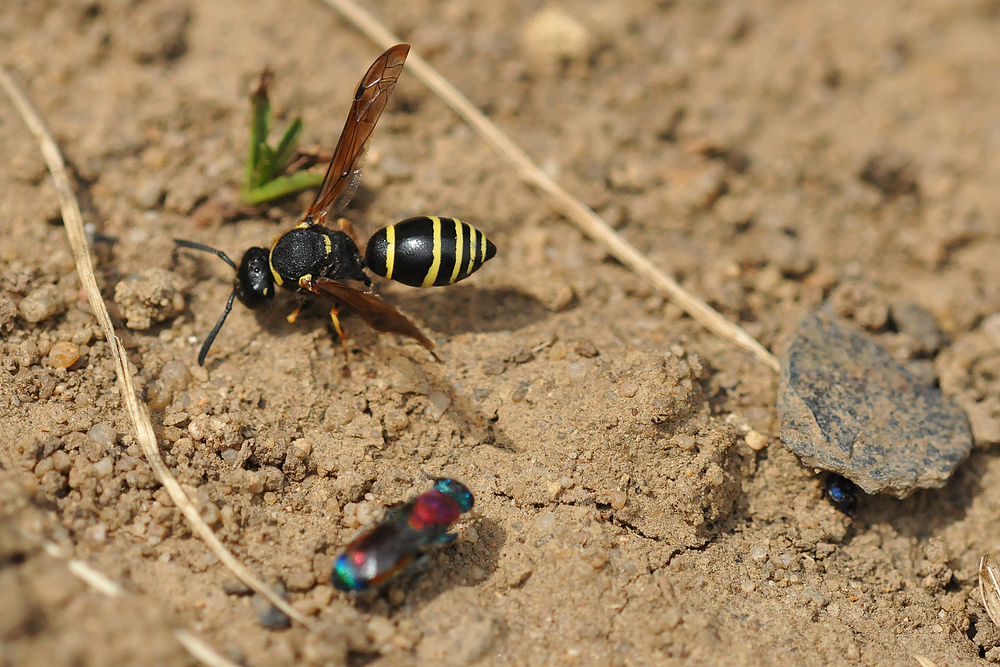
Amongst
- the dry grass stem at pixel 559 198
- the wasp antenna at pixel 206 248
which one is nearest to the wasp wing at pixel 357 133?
the wasp antenna at pixel 206 248

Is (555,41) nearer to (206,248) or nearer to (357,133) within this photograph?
(357,133)

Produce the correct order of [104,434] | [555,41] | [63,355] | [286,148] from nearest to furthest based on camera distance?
[104,434]
[63,355]
[286,148]
[555,41]

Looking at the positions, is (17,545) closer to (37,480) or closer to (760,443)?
(37,480)

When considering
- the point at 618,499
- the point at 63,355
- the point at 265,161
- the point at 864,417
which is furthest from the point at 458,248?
the point at 864,417

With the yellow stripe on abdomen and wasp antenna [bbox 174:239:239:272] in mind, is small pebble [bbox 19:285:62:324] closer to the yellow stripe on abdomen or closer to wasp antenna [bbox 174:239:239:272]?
wasp antenna [bbox 174:239:239:272]

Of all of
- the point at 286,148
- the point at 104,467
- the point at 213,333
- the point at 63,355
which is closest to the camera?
the point at 104,467

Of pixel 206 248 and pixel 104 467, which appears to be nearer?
pixel 104 467
